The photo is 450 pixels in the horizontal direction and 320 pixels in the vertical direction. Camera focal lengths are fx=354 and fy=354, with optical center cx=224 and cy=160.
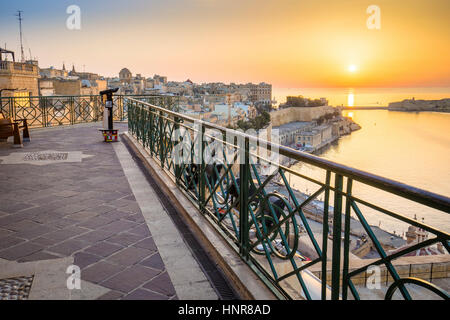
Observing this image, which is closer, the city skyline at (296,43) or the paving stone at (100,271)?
the paving stone at (100,271)

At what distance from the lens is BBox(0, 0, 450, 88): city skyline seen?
47.8 meters

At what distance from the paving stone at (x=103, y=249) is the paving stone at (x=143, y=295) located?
612mm

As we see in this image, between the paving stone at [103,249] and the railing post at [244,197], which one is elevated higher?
the railing post at [244,197]

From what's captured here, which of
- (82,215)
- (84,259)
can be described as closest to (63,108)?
(82,215)

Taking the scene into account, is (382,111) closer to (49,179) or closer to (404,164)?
(404,164)

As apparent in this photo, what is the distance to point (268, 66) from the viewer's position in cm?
8931

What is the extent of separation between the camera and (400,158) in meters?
55.6

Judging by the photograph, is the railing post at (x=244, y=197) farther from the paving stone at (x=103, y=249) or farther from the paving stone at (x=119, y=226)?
the paving stone at (x=119, y=226)

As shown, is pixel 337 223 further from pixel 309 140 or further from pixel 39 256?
pixel 309 140

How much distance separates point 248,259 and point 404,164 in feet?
185

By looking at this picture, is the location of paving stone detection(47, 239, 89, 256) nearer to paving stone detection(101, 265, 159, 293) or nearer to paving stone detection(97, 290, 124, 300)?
paving stone detection(101, 265, 159, 293)

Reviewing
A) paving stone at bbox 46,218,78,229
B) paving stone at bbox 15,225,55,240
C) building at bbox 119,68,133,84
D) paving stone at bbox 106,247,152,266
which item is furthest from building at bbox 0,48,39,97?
building at bbox 119,68,133,84

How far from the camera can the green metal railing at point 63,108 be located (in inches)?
447

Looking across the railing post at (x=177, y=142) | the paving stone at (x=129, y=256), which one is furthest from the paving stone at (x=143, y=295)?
the railing post at (x=177, y=142)
